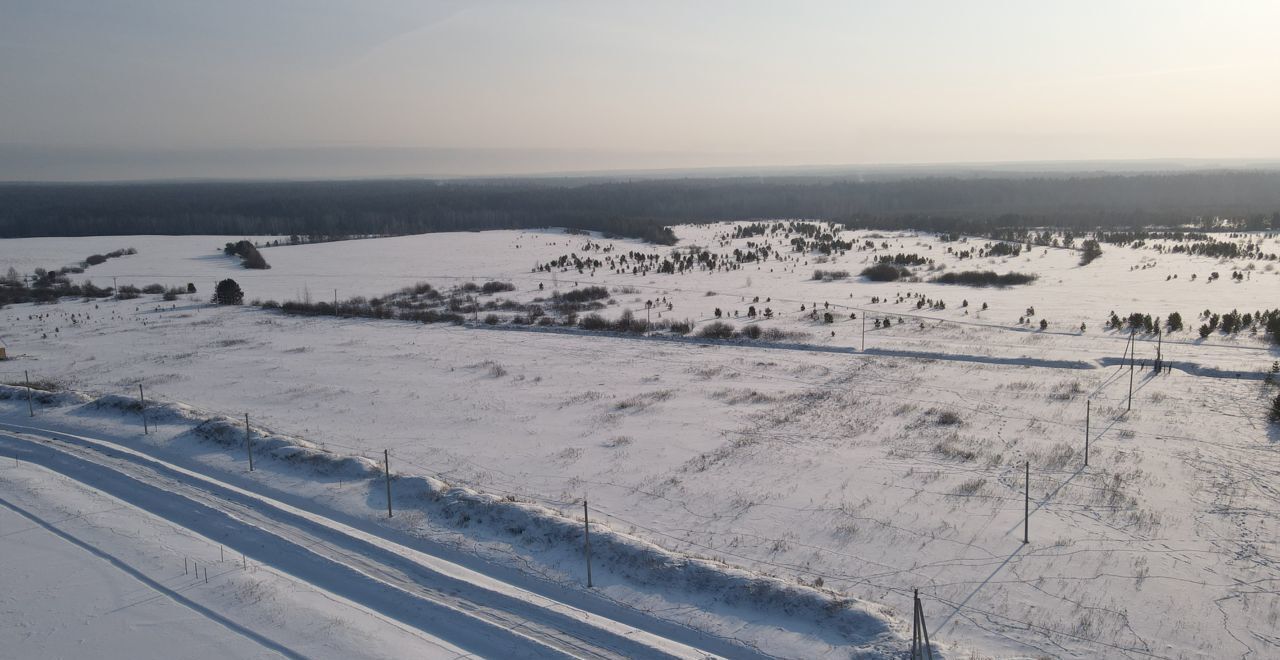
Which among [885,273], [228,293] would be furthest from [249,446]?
[885,273]

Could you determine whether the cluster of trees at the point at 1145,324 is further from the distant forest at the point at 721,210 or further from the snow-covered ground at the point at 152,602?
the distant forest at the point at 721,210

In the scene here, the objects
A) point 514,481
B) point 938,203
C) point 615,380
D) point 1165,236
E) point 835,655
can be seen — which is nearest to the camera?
point 835,655

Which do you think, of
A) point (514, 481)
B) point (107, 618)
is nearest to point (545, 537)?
point (514, 481)

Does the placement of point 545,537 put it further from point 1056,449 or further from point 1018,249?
point 1018,249

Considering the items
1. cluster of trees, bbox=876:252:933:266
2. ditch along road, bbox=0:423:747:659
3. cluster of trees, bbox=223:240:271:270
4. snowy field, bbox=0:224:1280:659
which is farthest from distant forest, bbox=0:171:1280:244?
ditch along road, bbox=0:423:747:659

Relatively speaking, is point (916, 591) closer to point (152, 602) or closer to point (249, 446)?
point (152, 602)
